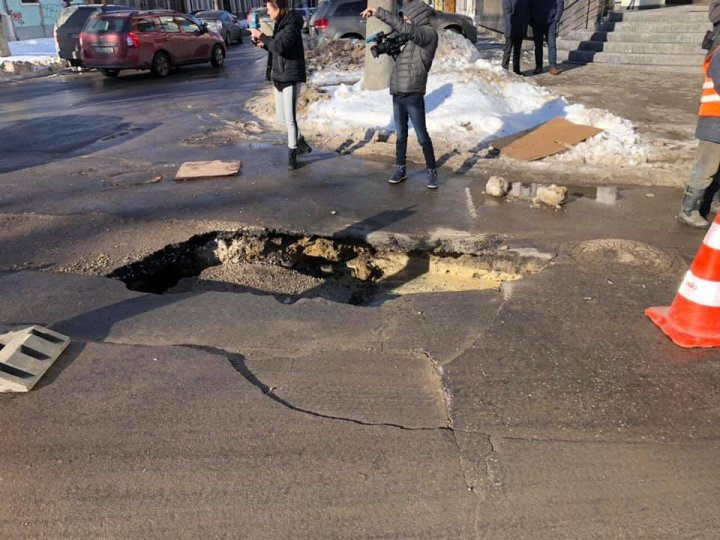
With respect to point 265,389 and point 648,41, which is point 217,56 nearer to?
point 648,41

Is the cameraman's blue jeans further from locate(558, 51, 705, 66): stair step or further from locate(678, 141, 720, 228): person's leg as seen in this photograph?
locate(558, 51, 705, 66): stair step

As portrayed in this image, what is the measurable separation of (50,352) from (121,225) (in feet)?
8.24

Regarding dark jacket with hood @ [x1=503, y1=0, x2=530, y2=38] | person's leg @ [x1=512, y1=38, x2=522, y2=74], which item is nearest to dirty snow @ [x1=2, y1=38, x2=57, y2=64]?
dark jacket with hood @ [x1=503, y1=0, x2=530, y2=38]

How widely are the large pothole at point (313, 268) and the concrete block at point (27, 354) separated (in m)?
1.26

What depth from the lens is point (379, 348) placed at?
3.55 meters

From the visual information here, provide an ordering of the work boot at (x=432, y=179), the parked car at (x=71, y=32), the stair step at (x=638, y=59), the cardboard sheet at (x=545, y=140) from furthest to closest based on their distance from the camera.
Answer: the parked car at (x=71, y=32) < the stair step at (x=638, y=59) < the cardboard sheet at (x=545, y=140) < the work boot at (x=432, y=179)

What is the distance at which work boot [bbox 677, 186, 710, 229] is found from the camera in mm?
5308

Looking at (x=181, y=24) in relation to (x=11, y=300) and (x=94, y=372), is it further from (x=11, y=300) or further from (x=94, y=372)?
(x=94, y=372)

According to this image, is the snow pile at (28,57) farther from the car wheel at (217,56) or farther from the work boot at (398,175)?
the work boot at (398,175)

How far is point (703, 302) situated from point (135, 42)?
1734 cm

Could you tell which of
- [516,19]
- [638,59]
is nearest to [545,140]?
[516,19]

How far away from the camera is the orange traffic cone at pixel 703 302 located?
3469mm

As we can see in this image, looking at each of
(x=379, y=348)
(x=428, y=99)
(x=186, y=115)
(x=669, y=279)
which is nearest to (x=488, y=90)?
(x=428, y=99)

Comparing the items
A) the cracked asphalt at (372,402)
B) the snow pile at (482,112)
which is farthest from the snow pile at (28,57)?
the cracked asphalt at (372,402)
